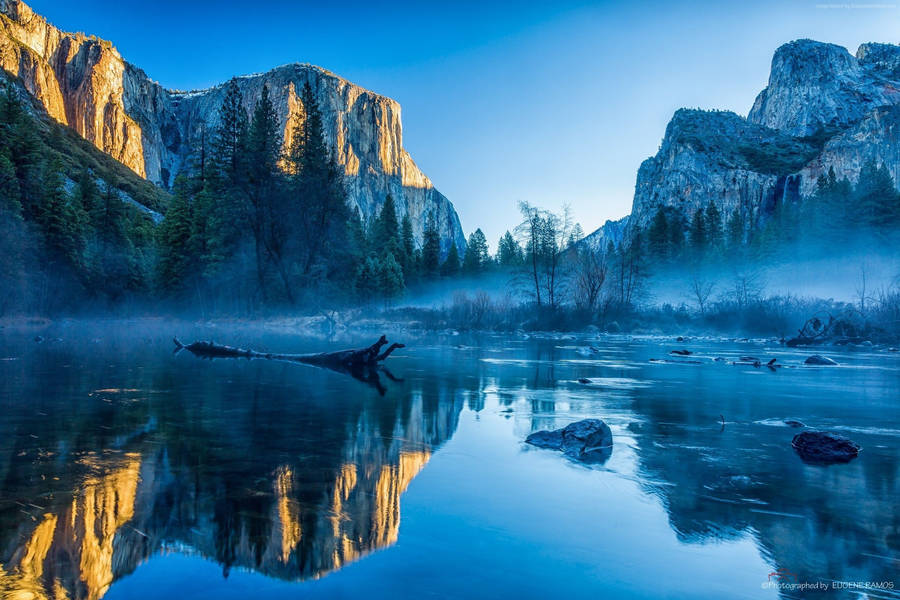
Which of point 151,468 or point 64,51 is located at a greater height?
point 64,51

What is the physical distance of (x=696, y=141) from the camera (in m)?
136

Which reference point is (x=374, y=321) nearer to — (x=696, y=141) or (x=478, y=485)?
(x=478, y=485)

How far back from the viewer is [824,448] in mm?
6469

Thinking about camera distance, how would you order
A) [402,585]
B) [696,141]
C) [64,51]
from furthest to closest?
1. [64,51]
2. [696,141]
3. [402,585]

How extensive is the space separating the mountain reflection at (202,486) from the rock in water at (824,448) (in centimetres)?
449

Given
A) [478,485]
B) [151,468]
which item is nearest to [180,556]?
[151,468]

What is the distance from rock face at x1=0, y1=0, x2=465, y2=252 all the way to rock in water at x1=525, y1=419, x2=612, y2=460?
401ft

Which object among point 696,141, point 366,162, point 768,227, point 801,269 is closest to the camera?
point 801,269

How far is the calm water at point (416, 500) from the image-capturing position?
3.24 m

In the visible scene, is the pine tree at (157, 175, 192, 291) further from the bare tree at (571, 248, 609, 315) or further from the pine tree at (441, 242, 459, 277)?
the pine tree at (441, 242, 459, 277)

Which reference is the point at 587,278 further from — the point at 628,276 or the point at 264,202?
the point at 264,202

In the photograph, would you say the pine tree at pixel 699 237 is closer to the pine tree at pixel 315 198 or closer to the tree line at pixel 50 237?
the pine tree at pixel 315 198

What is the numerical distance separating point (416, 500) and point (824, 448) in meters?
5.11

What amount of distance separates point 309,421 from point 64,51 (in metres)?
193
